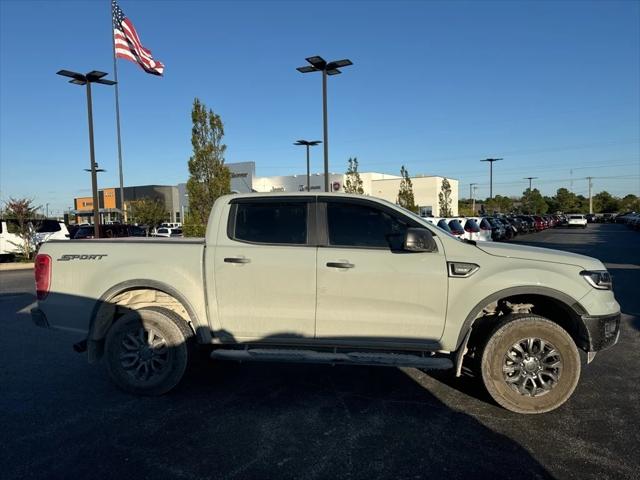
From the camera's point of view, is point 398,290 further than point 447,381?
No

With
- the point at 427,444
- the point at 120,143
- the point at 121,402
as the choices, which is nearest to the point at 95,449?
the point at 121,402

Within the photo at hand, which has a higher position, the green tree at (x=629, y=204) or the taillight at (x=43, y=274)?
the green tree at (x=629, y=204)

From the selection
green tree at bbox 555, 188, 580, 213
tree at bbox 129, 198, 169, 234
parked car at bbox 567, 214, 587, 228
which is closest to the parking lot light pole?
tree at bbox 129, 198, 169, 234

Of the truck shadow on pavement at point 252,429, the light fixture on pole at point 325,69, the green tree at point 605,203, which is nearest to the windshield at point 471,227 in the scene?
the light fixture on pole at point 325,69

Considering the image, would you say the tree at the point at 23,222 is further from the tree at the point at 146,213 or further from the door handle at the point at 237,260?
the tree at the point at 146,213

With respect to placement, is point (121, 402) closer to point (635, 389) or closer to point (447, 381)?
point (447, 381)

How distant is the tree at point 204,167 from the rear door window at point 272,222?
13947mm

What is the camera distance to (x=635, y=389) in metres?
4.75

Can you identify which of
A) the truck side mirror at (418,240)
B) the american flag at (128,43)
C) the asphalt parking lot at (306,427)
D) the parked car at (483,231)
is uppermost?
the american flag at (128,43)

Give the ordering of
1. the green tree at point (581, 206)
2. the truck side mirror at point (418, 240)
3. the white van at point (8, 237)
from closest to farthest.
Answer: the truck side mirror at point (418, 240), the white van at point (8, 237), the green tree at point (581, 206)

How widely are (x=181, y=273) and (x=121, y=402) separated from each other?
4.38 ft

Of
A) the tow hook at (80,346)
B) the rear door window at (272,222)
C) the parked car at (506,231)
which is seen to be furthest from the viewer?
the parked car at (506,231)

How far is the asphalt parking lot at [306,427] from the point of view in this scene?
10.9 ft

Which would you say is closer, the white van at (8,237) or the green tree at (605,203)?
the white van at (8,237)
